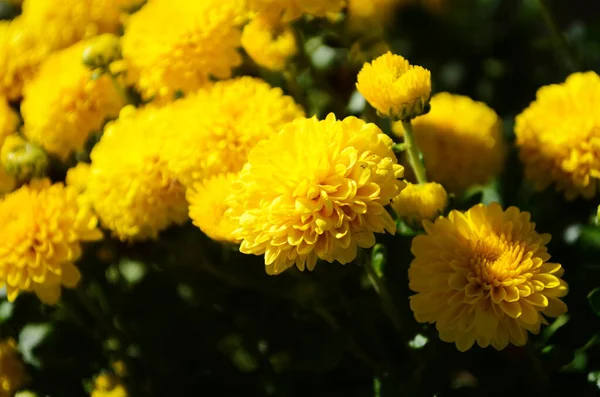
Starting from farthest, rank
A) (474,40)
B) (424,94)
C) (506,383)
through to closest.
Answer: (474,40) → (506,383) → (424,94)

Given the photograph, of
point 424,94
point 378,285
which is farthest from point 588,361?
point 424,94

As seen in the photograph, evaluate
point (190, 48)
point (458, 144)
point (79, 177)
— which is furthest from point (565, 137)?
point (79, 177)

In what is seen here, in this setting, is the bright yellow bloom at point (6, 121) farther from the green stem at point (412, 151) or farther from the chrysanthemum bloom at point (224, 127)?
the green stem at point (412, 151)

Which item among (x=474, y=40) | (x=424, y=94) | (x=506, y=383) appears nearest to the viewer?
(x=424, y=94)

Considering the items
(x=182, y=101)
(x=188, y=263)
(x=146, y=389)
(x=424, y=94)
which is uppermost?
(x=424, y=94)

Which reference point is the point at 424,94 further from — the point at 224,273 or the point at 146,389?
the point at 146,389

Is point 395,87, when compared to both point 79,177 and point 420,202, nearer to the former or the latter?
point 420,202

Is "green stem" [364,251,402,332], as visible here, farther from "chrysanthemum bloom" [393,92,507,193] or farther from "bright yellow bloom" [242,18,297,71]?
"bright yellow bloom" [242,18,297,71]

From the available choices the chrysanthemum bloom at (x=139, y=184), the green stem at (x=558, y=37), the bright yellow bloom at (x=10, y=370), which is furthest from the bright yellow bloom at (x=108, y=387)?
the green stem at (x=558, y=37)
